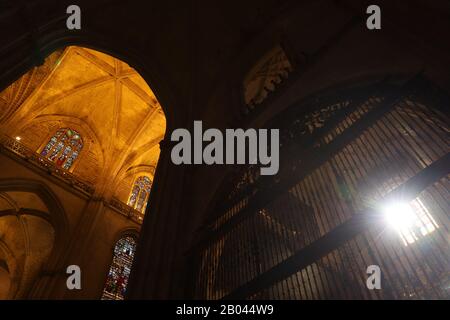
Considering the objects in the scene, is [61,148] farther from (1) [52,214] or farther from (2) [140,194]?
(2) [140,194]

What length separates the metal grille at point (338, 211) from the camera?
8.20 feet

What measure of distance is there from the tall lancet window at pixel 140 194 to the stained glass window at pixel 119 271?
1649 mm

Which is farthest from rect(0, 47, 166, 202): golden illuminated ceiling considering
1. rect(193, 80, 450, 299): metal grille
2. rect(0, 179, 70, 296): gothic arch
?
rect(193, 80, 450, 299): metal grille

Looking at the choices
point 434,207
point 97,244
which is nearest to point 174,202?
point 434,207

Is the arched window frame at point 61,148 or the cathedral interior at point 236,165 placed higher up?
the arched window frame at point 61,148

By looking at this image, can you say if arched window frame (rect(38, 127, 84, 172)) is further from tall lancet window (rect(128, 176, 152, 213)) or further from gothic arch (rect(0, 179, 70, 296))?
tall lancet window (rect(128, 176, 152, 213))

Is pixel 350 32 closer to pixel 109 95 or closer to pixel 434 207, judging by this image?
pixel 434 207

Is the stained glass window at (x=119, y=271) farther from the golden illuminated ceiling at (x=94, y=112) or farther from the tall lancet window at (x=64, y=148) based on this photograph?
the tall lancet window at (x=64, y=148)

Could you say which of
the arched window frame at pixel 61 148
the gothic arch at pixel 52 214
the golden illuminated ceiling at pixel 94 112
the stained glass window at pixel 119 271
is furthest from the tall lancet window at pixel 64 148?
the stained glass window at pixel 119 271

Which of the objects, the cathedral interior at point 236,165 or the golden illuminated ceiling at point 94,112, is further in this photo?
the golden illuminated ceiling at point 94,112

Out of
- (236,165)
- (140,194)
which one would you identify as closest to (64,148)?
(140,194)

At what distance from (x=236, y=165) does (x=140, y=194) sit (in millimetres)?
11504

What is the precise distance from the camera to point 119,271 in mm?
12281
